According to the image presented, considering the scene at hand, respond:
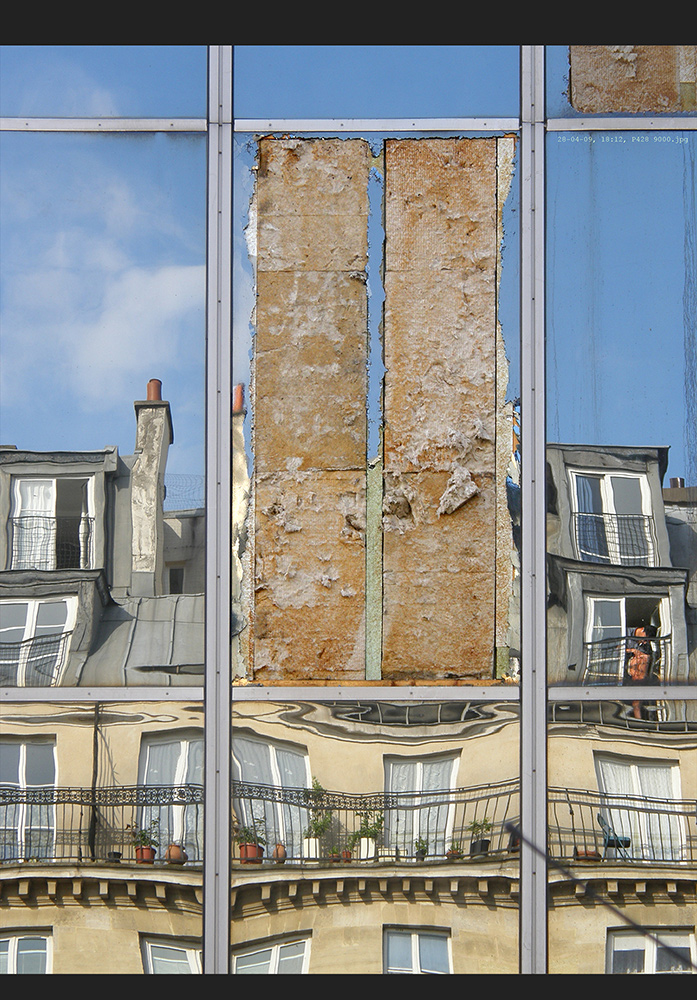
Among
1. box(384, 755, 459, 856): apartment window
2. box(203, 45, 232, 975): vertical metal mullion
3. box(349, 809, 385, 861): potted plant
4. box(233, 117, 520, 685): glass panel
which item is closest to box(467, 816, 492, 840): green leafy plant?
box(384, 755, 459, 856): apartment window

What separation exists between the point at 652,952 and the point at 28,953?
304cm

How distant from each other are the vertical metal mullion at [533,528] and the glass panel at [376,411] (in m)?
0.07

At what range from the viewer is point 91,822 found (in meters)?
4.03

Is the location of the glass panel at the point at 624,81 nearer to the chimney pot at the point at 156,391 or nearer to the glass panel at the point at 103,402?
the glass panel at the point at 103,402

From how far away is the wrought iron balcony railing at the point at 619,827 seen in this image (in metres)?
4.05

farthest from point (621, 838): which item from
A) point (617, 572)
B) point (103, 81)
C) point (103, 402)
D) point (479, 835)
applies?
point (103, 81)

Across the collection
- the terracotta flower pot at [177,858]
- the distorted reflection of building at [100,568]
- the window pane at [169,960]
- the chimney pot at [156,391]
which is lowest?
the window pane at [169,960]

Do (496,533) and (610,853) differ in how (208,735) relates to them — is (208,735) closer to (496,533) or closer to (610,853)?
(496,533)

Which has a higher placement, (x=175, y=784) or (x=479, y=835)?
(x=175, y=784)

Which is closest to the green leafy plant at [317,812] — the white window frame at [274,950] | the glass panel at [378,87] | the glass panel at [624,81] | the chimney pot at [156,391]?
the white window frame at [274,950]

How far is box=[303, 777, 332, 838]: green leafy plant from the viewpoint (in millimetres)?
4031

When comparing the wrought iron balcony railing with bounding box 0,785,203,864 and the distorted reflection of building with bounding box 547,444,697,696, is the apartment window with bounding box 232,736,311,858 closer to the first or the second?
the wrought iron balcony railing with bounding box 0,785,203,864

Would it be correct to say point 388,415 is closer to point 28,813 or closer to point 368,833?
point 368,833

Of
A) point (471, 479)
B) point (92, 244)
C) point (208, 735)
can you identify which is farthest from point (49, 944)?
point (92, 244)
